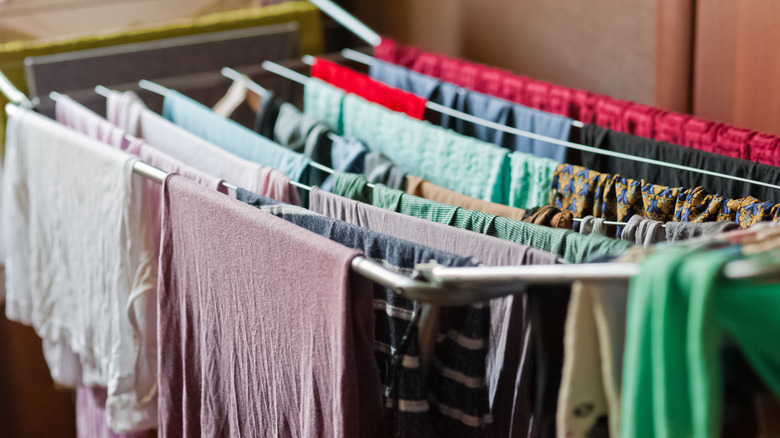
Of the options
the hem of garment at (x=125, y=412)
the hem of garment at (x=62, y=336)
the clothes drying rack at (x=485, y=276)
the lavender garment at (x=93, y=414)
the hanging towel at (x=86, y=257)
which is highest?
the clothes drying rack at (x=485, y=276)

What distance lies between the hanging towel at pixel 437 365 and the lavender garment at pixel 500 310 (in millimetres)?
29

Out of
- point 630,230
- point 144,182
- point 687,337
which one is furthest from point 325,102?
point 687,337

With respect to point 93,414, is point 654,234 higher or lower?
higher

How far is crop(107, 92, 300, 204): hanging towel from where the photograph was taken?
1.25 metres

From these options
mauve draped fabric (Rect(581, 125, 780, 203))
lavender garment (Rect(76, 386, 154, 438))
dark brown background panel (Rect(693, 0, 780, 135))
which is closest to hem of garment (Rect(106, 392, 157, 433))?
lavender garment (Rect(76, 386, 154, 438))

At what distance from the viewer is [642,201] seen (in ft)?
3.70

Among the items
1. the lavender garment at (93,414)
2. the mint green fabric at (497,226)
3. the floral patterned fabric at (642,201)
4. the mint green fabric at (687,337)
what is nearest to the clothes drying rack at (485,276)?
the mint green fabric at (687,337)

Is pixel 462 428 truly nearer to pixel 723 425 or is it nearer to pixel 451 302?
pixel 451 302

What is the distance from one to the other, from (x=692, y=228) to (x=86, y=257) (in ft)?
3.33

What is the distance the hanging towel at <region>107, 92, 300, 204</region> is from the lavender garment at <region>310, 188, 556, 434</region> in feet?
0.79

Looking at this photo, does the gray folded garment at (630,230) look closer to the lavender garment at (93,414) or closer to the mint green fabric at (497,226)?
the mint green fabric at (497,226)

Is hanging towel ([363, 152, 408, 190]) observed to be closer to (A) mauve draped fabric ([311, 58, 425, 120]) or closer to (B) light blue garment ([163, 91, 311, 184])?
(B) light blue garment ([163, 91, 311, 184])

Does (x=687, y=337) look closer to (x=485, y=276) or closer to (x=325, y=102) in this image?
(x=485, y=276)

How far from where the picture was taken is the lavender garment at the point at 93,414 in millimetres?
1717
